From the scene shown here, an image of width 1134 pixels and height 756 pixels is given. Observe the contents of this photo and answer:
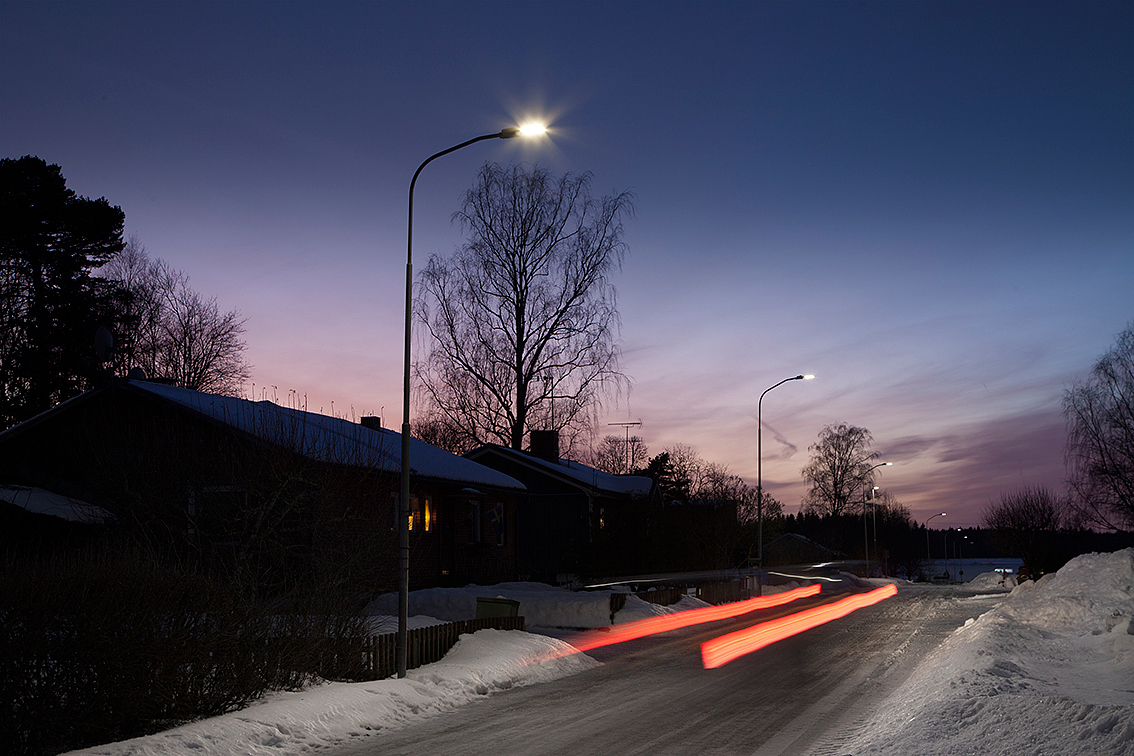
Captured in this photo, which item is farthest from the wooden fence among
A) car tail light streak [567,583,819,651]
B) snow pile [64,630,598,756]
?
car tail light streak [567,583,819,651]

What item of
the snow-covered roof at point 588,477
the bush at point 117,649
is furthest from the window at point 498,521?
the bush at point 117,649

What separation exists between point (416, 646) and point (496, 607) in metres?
4.98

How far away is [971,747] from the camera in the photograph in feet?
28.2

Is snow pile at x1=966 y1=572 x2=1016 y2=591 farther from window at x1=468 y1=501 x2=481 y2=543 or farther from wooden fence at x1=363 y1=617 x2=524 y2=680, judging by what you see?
wooden fence at x1=363 y1=617 x2=524 y2=680

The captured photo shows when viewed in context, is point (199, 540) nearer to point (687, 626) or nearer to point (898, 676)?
point (898, 676)

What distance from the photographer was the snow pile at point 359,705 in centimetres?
889

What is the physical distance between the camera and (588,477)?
45.8 meters

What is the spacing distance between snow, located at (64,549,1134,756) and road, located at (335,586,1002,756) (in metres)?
0.45

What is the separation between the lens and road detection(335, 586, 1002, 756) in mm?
9648

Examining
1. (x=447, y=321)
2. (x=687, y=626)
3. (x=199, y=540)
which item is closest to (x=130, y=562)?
(x=199, y=540)

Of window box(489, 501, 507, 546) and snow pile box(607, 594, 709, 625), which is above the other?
window box(489, 501, 507, 546)

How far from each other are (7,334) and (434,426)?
63.4 feet

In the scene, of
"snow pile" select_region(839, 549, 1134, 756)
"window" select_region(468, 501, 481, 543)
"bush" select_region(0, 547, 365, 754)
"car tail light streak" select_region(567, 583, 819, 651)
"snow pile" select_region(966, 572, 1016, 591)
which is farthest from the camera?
"snow pile" select_region(966, 572, 1016, 591)

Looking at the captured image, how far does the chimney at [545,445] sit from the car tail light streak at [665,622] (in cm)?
1239
